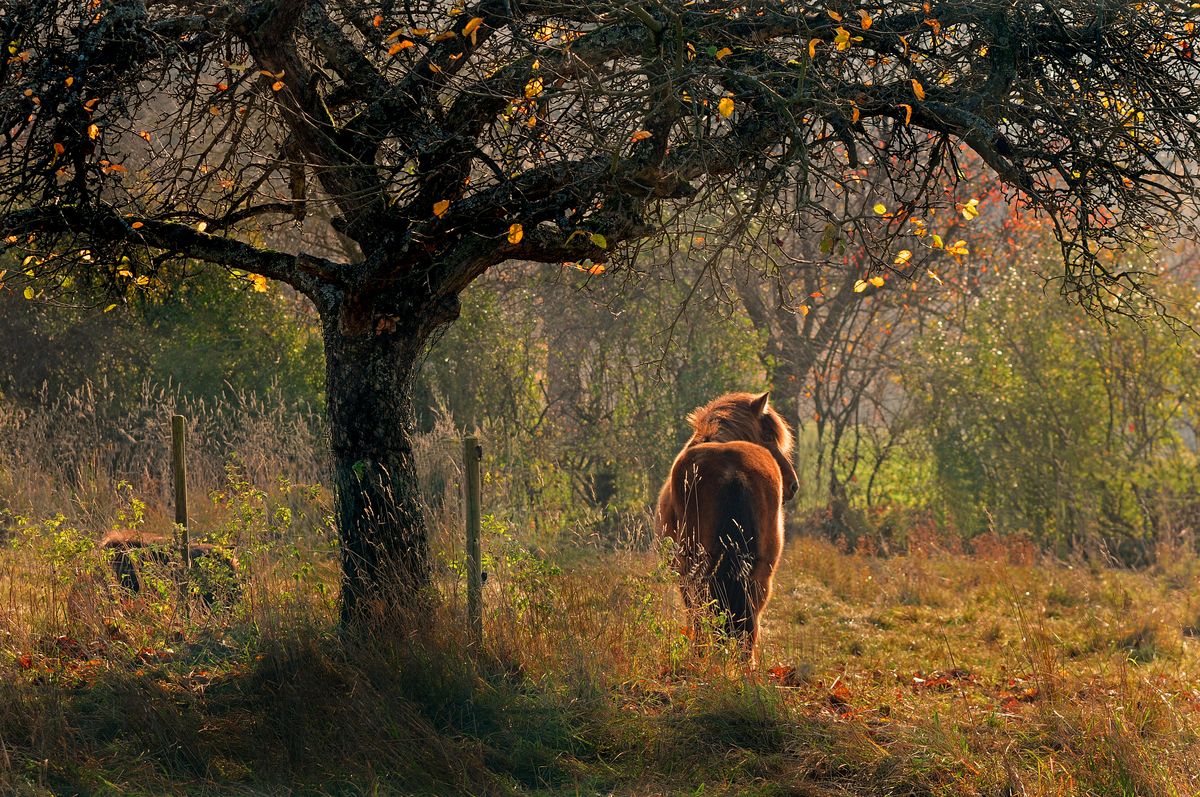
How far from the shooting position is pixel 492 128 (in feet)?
21.0

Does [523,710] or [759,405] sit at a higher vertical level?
[759,405]

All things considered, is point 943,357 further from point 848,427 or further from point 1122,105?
point 1122,105

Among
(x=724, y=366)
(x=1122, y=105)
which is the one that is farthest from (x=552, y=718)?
(x=724, y=366)

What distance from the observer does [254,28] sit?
6125 millimetres

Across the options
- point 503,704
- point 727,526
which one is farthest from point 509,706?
point 727,526

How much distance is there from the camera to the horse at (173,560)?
22.0ft

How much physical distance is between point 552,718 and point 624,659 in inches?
33.0

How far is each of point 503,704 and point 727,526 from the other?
1.86 meters

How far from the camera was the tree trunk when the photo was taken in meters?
6.41

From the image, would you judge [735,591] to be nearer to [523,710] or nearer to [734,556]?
[734,556]

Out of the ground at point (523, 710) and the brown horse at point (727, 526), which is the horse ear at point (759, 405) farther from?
the ground at point (523, 710)

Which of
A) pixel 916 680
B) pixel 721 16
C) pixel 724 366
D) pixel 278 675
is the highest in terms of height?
pixel 721 16

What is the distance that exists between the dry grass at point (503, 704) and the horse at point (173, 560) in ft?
0.56

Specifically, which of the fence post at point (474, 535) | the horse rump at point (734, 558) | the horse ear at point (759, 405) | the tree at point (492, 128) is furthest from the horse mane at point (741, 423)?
the tree at point (492, 128)
